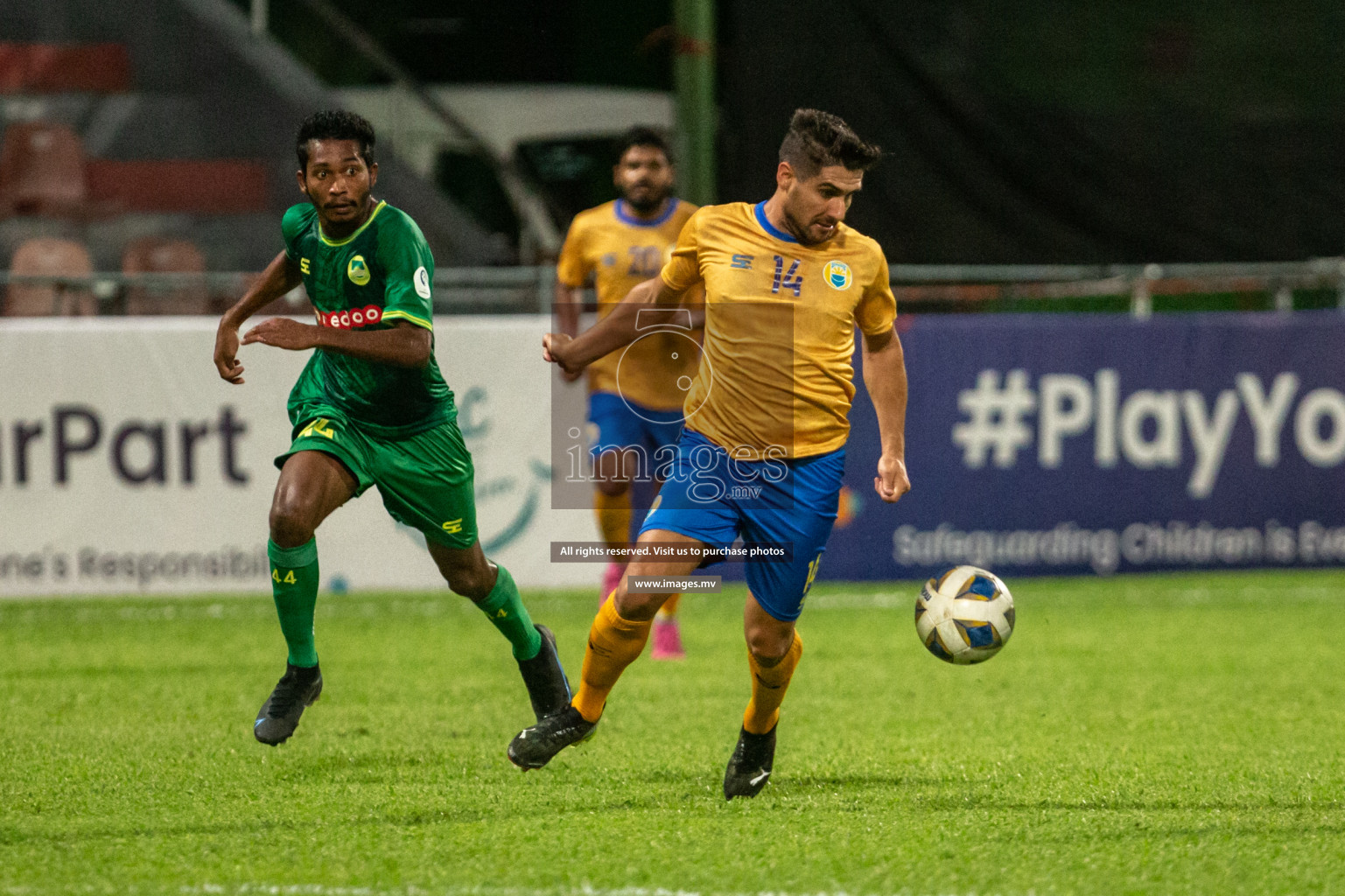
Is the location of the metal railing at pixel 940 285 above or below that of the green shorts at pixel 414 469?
below

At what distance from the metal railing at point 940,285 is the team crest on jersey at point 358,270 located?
Answer: 580cm

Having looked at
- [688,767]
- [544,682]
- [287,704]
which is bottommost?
[688,767]

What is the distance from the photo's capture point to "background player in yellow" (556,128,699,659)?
26.8 ft

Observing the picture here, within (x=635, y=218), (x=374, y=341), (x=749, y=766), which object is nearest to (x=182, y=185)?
(x=635, y=218)

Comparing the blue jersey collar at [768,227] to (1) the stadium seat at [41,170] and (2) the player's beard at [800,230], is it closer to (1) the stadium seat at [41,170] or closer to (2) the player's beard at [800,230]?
(2) the player's beard at [800,230]

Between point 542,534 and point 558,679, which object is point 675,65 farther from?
point 558,679

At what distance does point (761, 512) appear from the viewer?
17.1 feet

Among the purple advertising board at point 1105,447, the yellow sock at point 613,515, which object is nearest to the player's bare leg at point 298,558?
the yellow sock at point 613,515

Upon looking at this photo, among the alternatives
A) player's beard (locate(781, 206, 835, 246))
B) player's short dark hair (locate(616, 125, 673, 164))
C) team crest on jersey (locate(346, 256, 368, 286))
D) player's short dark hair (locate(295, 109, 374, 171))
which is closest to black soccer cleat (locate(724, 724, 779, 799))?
player's beard (locate(781, 206, 835, 246))

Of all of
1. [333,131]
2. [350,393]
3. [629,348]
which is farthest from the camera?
[629,348]

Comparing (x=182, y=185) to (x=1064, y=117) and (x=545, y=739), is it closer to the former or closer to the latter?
(x=1064, y=117)

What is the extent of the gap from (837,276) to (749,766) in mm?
1604

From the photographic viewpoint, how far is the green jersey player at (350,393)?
5496 mm

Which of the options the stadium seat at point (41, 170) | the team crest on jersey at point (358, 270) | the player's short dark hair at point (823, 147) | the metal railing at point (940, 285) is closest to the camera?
the player's short dark hair at point (823, 147)
